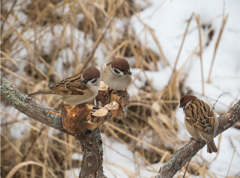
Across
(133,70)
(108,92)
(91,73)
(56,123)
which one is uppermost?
(133,70)

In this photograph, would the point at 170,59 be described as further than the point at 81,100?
Yes

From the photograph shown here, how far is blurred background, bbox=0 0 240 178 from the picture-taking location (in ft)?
7.61

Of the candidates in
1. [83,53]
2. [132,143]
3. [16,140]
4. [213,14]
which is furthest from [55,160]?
[213,14]

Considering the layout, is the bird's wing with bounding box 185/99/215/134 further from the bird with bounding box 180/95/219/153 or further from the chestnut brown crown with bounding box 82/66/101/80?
the chestnut brown crown with bounding box 82/66/101/80

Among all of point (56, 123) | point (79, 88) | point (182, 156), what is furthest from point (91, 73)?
point (182, 156)

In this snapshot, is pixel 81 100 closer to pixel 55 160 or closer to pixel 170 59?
pixel 55 160

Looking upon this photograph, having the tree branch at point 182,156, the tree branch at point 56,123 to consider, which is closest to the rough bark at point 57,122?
the tree branch at point 56,123

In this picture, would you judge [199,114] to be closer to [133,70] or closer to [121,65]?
[121,65]

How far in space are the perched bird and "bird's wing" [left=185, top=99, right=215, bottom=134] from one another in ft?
1.10

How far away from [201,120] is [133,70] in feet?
5.32

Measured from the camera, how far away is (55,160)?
2.45 meters

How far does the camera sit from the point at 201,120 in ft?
4.14

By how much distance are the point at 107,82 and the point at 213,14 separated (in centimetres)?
230

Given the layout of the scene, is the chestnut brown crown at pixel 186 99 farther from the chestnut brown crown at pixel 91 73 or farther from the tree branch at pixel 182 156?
the chestnut brown crown at pixel 91 73
